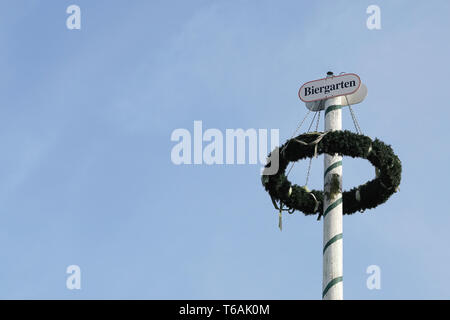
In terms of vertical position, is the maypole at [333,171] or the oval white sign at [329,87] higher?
the oval white sign at [329,87]

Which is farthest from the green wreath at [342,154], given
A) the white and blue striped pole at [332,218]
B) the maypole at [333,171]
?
the white and blue striped pole at [332,218]

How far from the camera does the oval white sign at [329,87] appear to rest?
26031mm

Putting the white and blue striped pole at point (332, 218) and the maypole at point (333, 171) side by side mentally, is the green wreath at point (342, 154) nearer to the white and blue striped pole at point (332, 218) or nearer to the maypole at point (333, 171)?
the maypole at point (333, 171)

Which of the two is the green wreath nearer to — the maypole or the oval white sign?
the maypole

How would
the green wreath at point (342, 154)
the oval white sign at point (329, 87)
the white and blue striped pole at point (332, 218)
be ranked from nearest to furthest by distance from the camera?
the white and blue striped pole at point (332, 218) < the green wreath at point (342, 154) < the oval white sign at point (329, 87)

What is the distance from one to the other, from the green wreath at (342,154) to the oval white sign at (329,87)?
7.33 feet

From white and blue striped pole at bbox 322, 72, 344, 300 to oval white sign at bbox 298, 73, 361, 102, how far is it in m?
0.28

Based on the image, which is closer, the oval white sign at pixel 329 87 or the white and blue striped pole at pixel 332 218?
the white and blue striped pole at pixel 332 218
